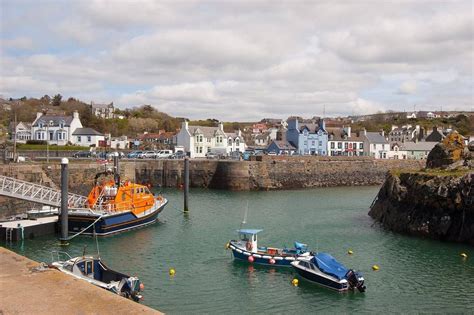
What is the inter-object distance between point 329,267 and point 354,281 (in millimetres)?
1430

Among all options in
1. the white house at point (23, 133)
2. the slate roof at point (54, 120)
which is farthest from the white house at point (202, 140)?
the white house at point (23, 133)

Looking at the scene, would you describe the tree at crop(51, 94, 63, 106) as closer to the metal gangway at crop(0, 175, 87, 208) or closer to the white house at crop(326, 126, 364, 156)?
the white house at crop(326, 126, 364, 156)

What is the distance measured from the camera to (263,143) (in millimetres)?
131625

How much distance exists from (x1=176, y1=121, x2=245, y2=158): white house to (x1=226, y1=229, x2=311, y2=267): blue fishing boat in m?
61.0

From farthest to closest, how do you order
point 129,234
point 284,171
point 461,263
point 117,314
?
1. point 284,171
2. point 129,234
3. point 461,263
4. point 117,314

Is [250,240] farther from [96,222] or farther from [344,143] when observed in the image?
[344,143]

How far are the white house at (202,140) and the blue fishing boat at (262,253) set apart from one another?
61.0 metres

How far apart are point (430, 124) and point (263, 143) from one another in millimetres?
70126

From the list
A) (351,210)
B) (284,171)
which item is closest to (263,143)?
(284,171)

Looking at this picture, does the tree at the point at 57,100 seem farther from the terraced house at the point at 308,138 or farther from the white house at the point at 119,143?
the terraced house at the point at 308,138

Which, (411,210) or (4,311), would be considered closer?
(4,311)

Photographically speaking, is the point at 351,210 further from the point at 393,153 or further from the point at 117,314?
the point at 393,153

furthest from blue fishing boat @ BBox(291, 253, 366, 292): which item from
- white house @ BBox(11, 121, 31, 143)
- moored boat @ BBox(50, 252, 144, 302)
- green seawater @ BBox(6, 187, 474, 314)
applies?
white house @ BBox(11, 121, 31, 143)

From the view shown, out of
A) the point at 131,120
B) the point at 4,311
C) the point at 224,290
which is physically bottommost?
the point at 224,290
